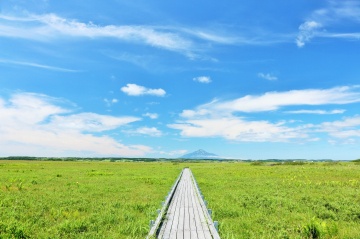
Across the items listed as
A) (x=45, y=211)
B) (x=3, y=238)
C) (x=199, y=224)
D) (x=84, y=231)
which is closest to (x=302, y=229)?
(x=199, y=224)

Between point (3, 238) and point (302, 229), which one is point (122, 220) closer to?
point (3, 238)

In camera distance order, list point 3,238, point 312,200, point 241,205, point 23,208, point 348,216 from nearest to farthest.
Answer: point 3,238, point 348,216, point 23,208, point 241,205, point 312,200

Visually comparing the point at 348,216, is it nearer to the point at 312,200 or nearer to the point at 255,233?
the point at 312,200

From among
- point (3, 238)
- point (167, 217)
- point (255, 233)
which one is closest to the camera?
point (3, 238)

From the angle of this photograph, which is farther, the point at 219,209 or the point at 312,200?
the point at 312,200

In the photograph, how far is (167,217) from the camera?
12.2m

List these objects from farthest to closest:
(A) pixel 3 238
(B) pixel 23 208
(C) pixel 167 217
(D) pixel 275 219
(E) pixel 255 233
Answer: (B) pixel 23 208 < (D) pixel 275 219 < (C) pixel 167 217 < (E) pixel 255 233 < (A) pixel 3 238

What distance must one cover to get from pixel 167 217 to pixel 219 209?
360 cm

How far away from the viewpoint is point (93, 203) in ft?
55.6

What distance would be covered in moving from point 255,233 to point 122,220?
556cm

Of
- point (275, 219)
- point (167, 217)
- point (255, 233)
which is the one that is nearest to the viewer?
point (255, 233)

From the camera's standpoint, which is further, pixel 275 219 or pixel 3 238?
pixel 275 219

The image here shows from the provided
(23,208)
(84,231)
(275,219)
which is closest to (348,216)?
(275,219)

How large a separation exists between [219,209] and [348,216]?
20.0 feet
